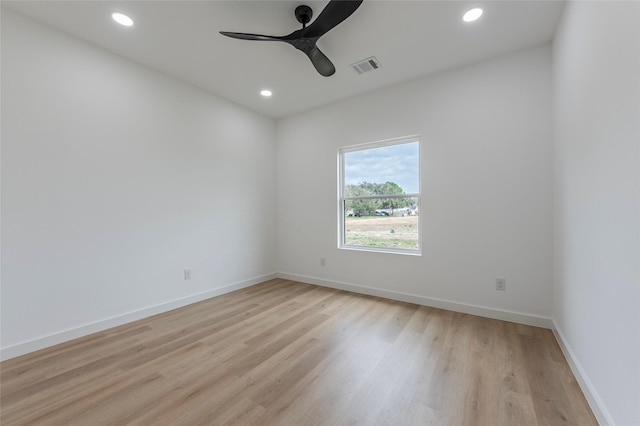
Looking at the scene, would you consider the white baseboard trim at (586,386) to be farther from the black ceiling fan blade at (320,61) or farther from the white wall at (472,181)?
the black ceiling fan blade at (320,61)

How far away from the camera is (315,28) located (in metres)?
1.94

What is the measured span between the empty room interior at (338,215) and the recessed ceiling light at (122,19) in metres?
0.02

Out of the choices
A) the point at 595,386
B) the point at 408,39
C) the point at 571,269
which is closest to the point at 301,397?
the point at 595,386

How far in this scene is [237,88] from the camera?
3377 mm

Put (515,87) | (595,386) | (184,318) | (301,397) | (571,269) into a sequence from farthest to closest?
(184,318), (515,87), (571,269), (301,397), (595,386)

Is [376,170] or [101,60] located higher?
[101,60]

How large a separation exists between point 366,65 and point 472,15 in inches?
41.4

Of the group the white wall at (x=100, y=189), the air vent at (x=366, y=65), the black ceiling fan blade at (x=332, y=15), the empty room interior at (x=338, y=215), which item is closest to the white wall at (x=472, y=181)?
the empty room interior at (x=338, y=215)

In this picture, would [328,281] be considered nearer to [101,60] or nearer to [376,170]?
[376,170]

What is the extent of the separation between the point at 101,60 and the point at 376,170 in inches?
131

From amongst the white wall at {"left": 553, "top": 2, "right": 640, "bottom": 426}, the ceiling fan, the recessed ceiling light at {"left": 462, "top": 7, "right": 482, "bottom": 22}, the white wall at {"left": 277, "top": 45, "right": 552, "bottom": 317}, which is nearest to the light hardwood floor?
the white wall at {"left": 553, "top": 2, "right": 640, "bottom": 426}

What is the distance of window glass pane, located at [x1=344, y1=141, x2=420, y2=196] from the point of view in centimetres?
330

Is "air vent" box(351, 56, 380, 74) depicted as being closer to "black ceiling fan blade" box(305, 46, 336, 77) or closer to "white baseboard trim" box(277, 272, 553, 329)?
"black ceiling fan blade" box(305, 46, 336, 77)

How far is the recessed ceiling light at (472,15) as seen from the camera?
2068mm
